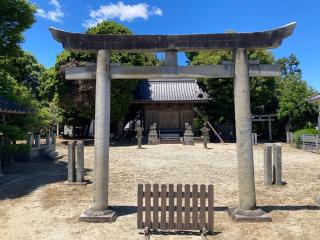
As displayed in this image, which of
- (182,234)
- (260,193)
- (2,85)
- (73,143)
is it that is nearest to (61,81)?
(2,85)

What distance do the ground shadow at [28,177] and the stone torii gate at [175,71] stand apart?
12.7 feet

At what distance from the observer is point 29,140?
1752cm

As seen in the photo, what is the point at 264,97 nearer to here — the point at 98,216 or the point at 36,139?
the point at 36,139

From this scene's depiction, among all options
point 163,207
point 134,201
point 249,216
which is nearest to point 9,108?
point 134,201

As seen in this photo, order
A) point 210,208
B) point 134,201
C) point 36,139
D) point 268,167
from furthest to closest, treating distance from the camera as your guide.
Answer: point 36,139, point 268,167, point 134,201, point 210,208

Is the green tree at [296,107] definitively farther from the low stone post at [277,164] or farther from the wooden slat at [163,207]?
the wooden slat at [163,207]

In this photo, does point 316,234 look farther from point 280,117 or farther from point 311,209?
point 280,117

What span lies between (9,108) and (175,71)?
9.56 m

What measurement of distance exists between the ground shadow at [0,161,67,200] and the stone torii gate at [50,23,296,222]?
388 cm

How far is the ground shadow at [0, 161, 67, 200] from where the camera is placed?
A: 10480mm

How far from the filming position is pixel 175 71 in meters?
7.66

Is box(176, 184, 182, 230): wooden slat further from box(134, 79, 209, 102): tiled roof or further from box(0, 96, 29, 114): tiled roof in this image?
box(134, 79, 209, 102): tiled roof

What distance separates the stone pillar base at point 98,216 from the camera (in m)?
7.18

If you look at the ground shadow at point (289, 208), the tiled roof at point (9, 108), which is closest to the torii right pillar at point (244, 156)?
the ground shadow at point (289, 208)
